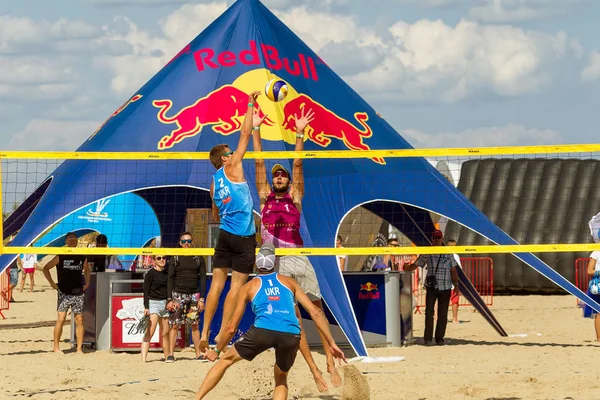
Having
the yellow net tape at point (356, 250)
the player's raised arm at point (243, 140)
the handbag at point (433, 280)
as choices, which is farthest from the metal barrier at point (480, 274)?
the player's raised arm at point (243, 140)

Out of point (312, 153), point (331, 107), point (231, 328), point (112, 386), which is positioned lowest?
point (112, 386)

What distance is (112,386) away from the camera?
10.4 metres

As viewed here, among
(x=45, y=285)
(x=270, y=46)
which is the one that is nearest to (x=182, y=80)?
(x=270, y=46)

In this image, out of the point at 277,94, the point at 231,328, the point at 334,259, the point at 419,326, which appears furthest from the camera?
the point at 419,326

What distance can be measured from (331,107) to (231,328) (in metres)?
6.64

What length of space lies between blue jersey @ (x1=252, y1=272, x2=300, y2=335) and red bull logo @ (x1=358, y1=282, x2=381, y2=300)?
558 cm

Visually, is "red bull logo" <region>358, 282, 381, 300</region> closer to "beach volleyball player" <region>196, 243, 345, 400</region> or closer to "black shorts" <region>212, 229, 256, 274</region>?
"black shorts" <region>212, 229, 256, 274</region>

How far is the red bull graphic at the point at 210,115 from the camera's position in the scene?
47.0 ft

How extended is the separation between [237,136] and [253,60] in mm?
1202

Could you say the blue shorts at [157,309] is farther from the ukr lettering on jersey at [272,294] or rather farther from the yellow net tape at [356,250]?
the ukr lettering on jersey at [272,294]

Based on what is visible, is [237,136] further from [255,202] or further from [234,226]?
[234,226]

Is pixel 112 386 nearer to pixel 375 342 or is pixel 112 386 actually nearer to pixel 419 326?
pixel 375 342

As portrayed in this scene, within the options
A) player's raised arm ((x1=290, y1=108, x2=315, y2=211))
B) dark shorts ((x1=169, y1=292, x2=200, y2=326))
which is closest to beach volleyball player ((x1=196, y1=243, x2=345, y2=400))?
player's raised arm ((x1=290, y1=108, x2=315, y2=211))

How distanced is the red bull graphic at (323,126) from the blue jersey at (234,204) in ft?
16.4
